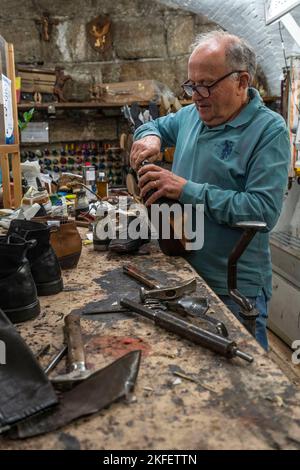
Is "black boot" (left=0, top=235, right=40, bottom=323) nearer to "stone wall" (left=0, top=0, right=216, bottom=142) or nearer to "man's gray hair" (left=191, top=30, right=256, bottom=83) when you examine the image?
"man's gray hair" (left=191, top=30, right=256, bottom=83)

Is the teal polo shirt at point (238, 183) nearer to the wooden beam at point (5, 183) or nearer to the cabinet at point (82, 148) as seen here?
the wooden beam at point (5, 183)

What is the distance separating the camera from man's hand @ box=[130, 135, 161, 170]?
6.27ft

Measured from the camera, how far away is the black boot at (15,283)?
1186mm

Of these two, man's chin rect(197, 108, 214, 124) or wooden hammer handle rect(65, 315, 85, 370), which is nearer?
wooden hammer handle rect(65, 315, 85, 370)

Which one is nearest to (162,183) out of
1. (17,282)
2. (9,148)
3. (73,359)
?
(17,282)

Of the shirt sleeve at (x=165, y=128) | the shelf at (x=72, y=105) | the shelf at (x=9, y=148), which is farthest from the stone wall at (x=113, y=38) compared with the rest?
the shirt sleeve at (x=165, y=128)

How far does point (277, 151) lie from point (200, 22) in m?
4.10

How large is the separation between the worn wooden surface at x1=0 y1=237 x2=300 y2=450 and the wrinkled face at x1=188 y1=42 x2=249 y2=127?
2.67 feet

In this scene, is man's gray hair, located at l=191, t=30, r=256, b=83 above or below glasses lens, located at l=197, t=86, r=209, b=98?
above

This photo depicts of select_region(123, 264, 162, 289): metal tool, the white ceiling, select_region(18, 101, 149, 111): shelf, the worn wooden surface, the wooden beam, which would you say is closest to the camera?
the worn wooden surface

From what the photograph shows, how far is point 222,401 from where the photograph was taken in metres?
0.85

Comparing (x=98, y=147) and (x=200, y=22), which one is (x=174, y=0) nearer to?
(x=200, y=22)

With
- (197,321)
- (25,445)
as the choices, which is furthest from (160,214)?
(25,445)

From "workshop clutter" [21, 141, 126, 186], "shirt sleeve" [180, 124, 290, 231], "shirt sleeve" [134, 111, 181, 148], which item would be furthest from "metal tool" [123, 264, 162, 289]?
"workshop clutter" [21, 141, 126, 186]
